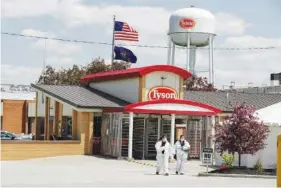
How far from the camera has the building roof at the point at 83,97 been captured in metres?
37.5

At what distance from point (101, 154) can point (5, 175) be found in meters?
13.7

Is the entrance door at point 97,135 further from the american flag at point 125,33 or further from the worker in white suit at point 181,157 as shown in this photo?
the american flag at point 125,33

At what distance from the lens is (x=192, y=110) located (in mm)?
35656

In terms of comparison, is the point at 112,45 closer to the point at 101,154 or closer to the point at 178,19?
the point at 178,19

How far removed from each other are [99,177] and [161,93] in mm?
13417

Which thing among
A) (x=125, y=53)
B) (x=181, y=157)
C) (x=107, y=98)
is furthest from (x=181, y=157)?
(x=125, y=53)

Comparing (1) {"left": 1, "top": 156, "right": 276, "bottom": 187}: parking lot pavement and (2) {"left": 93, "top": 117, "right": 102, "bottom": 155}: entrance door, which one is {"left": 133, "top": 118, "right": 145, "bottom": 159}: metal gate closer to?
(2) {"left": 93, "top": 117, "right": 102, "bottom": 155}: entrance door

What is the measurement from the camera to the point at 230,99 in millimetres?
46062

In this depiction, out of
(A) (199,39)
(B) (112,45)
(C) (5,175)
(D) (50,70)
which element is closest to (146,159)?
(C) (5,175)

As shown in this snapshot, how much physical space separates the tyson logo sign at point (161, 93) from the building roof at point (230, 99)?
6.26 metres

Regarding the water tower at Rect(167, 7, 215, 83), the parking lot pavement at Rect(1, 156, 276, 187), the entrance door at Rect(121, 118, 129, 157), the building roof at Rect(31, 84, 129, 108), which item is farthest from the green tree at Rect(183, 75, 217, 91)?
the parking lot pavement at Rect(1, 156, 276, 187)

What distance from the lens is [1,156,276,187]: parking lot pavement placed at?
2203cm

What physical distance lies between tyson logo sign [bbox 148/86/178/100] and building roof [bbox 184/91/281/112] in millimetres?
6263

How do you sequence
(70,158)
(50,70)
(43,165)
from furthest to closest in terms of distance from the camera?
(50,70), (70,158), (43,165)
